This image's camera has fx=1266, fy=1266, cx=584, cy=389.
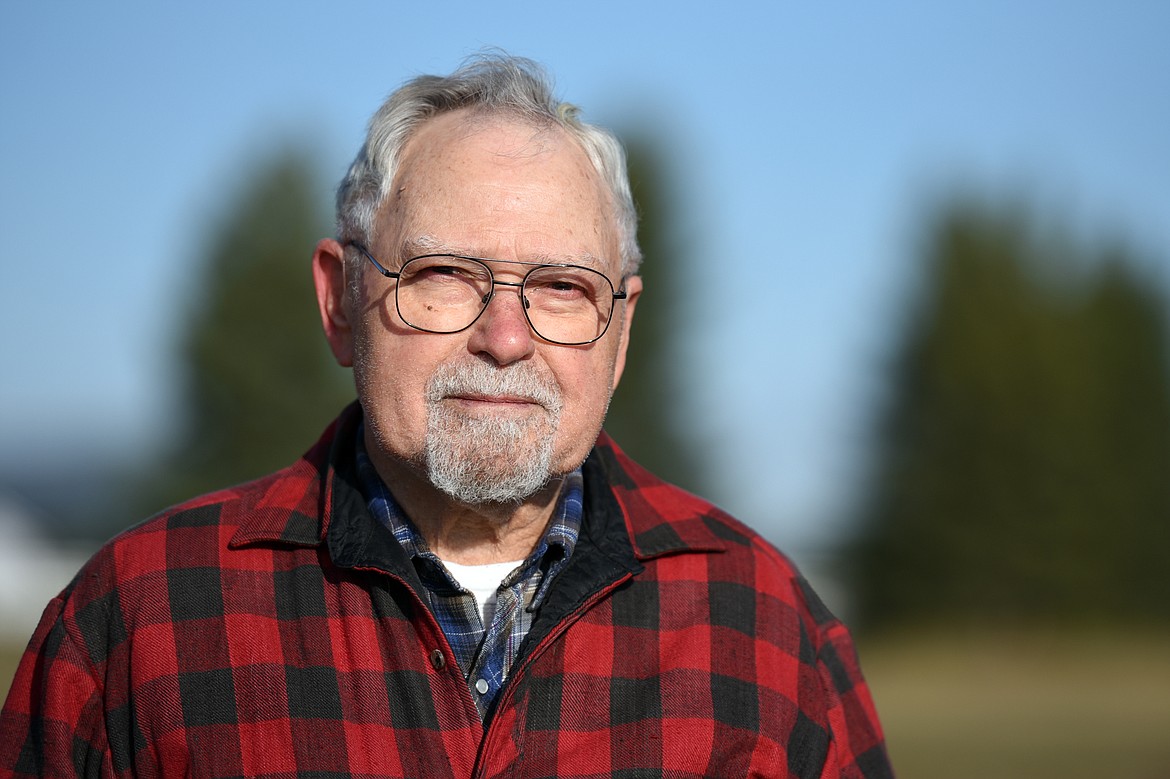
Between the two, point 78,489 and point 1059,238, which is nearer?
point 1059,238

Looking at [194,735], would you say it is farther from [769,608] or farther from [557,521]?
[769,608]

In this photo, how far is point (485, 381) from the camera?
272cm

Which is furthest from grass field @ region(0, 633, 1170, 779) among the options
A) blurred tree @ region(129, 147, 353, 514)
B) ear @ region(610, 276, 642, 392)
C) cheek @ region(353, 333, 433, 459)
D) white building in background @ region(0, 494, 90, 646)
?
white building in background @ region(0, 494, 90, 646)

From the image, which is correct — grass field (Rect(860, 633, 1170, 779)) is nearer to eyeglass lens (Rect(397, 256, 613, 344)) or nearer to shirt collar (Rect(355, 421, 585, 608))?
shirt collar (Rect(355, 421, 585, 608))

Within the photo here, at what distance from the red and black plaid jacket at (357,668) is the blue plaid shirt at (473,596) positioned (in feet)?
0.17

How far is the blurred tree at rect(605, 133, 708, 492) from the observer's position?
33.3m

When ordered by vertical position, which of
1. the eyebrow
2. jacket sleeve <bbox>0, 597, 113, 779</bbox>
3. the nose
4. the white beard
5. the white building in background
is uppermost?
the eyebrow

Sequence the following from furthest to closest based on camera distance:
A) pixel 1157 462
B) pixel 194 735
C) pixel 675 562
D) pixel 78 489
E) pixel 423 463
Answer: pixel 78 489 < pixel 1157 462 < pixel 675 562 < pixel 423 463 < pixel 194 735

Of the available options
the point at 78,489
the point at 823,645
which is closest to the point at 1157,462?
the point at 823,645

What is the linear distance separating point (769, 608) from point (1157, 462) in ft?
113

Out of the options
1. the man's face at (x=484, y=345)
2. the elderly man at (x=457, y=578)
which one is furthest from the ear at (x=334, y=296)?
the man's face at (x=484, y=345)

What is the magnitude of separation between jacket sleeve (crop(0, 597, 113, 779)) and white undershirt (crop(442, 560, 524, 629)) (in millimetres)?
798

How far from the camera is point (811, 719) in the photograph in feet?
→ 9.50

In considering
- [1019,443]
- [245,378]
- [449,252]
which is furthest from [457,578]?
[1019,443]
